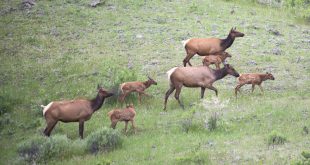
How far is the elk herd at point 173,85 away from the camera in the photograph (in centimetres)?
1630

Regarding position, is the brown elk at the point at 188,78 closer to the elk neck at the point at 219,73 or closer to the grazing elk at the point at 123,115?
the elk neck at the point at 219,73

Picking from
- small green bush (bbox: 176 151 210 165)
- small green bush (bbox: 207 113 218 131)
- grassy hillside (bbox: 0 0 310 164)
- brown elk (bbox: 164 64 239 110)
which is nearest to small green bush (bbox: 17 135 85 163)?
grassy hillside (bbox: 0 0 310 164)

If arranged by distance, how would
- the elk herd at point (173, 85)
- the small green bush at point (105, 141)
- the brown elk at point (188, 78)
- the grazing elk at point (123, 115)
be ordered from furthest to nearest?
the brown elk at point (188, 78) < the elk herd at point (173, 85) < the grazing elk at point (123, 115) < the small green bush at point (105, 141)

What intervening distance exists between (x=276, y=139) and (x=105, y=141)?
14.8 feet

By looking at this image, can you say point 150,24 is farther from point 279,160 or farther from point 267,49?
point 279,160

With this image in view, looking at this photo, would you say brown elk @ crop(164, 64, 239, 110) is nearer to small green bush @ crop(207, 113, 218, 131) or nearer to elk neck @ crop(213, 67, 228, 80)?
elk neck @ crop(213, 67, 228, 80)

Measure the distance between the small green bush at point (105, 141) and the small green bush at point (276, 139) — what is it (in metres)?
4.02

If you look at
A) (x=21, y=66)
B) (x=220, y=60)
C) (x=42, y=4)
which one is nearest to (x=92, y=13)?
(x=42, y=4)

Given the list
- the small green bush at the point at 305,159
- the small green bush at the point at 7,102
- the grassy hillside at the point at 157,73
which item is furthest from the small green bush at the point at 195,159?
the small green bush at the point at 7,102

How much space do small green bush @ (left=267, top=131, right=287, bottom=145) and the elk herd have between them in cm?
422

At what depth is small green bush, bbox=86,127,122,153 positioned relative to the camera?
14898 millimetres

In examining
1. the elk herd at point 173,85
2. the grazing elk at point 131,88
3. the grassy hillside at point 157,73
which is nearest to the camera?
the grassy hillside at point 157,73

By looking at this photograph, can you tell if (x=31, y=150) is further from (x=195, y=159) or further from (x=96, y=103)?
(x=195, y=159)

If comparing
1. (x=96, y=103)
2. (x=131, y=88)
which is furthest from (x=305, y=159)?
(x=131, y=88)
